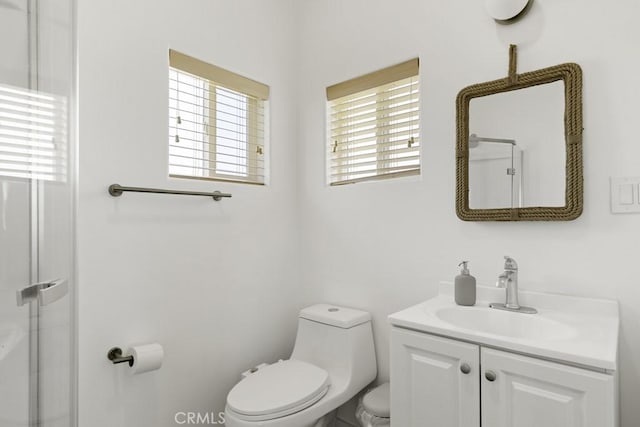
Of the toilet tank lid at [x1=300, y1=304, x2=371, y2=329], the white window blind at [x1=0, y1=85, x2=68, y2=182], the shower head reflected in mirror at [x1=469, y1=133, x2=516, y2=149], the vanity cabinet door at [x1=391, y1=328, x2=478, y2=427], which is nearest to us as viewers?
the white window blind at [x1=0, y1=85, x2=68, y2=182]

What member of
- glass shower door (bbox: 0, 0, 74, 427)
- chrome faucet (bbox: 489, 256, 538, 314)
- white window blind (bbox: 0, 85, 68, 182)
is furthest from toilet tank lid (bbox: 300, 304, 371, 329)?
→ white window blind (bbox: 0, 85, 68, 182)

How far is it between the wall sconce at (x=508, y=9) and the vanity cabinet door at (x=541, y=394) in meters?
1.23

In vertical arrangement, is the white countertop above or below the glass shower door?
below


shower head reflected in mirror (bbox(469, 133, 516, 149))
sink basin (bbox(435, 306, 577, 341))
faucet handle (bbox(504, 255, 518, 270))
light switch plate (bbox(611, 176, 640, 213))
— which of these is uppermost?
shower head reflected in mirror (bbox(469, 133, 516, 149))

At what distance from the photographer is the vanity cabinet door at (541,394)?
0.86m

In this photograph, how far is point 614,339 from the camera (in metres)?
0.99

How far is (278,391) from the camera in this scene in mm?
1448

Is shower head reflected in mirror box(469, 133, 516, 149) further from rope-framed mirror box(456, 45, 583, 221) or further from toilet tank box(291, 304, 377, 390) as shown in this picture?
toilet tank box(291, 304, 377, 390)

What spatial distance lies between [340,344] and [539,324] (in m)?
0.85

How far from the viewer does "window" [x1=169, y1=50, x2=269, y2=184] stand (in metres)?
1.67

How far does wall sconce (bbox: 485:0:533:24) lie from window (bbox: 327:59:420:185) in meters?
0.37

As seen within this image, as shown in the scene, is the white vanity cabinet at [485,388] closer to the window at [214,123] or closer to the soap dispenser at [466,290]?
the soap dispenser at [466,290]
